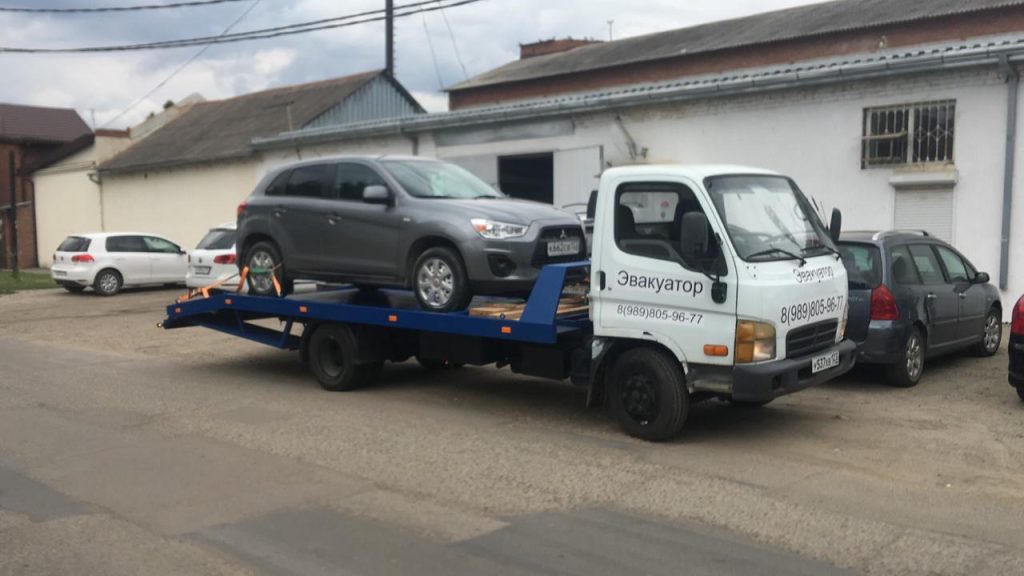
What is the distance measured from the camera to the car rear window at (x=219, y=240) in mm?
18844

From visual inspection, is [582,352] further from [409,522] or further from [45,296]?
[45,296]

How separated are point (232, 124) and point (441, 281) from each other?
25729mm

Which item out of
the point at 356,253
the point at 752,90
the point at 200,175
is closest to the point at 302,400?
the point at 356,253

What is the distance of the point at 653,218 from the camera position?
7.57m

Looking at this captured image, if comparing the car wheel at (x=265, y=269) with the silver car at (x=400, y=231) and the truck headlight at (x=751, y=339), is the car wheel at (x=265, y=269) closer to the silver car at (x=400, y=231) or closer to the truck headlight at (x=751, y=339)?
the silver car at (x=400, y=231)

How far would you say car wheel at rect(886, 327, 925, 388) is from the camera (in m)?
9.37

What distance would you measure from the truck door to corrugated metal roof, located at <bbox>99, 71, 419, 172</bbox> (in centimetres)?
2210

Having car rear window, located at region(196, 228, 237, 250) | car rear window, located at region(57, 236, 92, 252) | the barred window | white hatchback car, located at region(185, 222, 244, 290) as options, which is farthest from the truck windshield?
car rear window, located at region(57, 236, 92, 252)

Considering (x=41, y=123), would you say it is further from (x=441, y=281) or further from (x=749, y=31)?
(x=441, y=281)

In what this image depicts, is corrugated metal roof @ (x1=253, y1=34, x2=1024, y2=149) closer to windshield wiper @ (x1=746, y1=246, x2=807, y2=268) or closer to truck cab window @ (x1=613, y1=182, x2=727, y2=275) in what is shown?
windshield wiper @ (x1=746, y1=246, x2=807, y2=268)

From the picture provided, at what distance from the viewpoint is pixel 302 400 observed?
31.6 ft

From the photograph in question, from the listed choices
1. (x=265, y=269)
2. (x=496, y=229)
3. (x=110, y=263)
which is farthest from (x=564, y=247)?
(x=110, y=263)

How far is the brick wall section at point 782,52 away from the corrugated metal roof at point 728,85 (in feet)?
A: 39.8

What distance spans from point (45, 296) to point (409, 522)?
2074 centimetres
